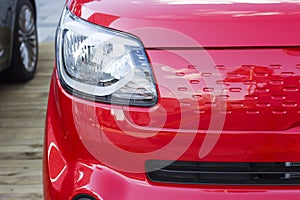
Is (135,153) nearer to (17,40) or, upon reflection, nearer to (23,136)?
(23,136)

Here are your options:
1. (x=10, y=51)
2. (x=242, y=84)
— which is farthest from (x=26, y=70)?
(x=242, y=84)

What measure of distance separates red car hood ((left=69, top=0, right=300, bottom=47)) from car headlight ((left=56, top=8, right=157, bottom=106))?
0.14 ft

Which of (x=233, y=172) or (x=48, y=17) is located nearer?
(x=233, y=172)

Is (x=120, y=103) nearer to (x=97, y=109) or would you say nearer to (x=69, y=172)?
(x=97, y=109)

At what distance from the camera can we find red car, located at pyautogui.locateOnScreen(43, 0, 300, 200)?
4.67 feet

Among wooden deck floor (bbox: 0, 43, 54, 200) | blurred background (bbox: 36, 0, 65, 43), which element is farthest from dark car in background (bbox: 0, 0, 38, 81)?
blurred background (bbox: 36, 0, 65, 43)

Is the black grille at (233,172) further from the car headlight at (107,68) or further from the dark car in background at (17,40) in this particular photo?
the dark car in background at (17,40)

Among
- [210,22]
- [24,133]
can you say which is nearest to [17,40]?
[24,133]

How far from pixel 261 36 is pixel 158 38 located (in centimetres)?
27

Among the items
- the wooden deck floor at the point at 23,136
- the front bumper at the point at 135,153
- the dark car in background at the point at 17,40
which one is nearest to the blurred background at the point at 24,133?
the wooden deck floor at the point at 23,136

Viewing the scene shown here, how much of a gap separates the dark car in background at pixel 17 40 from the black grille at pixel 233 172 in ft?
8.51

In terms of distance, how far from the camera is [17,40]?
4277mm

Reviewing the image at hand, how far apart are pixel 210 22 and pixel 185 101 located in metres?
0.22

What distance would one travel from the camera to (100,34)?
154 cm
